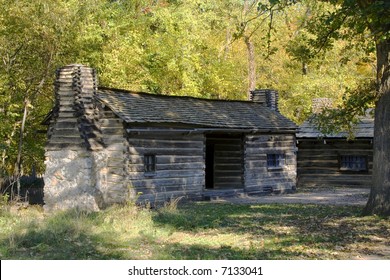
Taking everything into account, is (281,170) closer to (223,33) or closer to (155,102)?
(155,102)

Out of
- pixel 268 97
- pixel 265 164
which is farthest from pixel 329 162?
pixel 265 164

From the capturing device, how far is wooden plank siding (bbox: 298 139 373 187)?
33.8 metres

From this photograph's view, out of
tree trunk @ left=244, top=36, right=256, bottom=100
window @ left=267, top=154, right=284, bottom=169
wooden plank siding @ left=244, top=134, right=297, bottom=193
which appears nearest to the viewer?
wooden plank siding @ left=244, top=134, right=297, bottom=193

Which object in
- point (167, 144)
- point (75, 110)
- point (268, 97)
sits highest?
point (268, 97)

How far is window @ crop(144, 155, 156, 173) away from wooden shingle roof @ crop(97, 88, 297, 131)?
1.33m

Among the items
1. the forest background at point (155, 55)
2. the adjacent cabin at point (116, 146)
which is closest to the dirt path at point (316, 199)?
the adjacent cabin at point (116, 146)

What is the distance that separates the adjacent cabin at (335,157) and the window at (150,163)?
12.0 metres

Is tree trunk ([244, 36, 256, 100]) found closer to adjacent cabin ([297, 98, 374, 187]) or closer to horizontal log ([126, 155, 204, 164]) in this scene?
adjacent cabin ([297, 98, 374, 187])

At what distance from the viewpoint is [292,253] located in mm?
12555

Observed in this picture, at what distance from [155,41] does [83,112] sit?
13.5 meters

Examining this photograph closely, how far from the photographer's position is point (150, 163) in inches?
950

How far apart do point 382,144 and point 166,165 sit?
9539mm

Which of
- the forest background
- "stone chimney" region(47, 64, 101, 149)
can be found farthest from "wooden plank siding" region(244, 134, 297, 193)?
"stone chimney" region(47, 64, 101, 149)

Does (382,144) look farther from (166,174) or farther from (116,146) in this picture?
(116,146)
